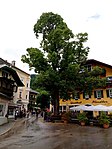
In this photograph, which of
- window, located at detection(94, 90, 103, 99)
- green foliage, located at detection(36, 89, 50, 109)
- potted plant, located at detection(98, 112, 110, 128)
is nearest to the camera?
potted plant, located at detection(98, 112, 110, 128)

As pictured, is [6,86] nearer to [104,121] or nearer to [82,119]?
[82,119]

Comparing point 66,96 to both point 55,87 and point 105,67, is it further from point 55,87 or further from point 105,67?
point 105,67

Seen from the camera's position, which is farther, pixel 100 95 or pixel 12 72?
pixel 12 72

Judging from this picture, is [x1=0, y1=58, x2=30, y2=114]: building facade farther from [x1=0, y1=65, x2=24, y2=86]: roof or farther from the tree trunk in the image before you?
the tree trunk

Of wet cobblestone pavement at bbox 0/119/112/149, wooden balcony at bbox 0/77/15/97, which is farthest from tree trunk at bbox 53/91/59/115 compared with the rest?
wet cobblestone pavement at bbox 0/119/112/149

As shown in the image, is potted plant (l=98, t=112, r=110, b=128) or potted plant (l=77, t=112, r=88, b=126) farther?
potted plant (l=77, t=112, r=88, b=126)

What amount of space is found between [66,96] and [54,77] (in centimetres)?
406

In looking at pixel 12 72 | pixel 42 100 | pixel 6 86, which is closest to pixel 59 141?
pixel 6 86

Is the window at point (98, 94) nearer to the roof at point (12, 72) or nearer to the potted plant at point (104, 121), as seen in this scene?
the potted plant at point (104, 121)

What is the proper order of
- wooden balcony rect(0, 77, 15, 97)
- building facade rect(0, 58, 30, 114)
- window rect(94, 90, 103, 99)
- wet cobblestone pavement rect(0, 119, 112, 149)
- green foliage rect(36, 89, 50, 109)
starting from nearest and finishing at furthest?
1. wet cobblestone pavement rect(0, 119, 112, 149)
2. wooden balcony rect(0, 77, 15, 97)
3. window rect(94, 90, 103, 99)
4. building facade rect(0, 58, 30, 114)
5. green foliage rect(36, 89, 50, 109)

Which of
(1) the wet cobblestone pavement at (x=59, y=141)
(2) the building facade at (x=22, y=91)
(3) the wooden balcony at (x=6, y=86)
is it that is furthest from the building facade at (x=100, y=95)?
(1) the wet cobblestone pavement at (x=59, y=141)

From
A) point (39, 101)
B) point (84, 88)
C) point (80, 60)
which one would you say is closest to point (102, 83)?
point (84, 88)

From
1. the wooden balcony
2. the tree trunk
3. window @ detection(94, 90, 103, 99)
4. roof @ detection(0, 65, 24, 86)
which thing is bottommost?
the tree trunk

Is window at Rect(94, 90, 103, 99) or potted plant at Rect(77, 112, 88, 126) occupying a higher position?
window at Rect(94, 90, 103, 99)
